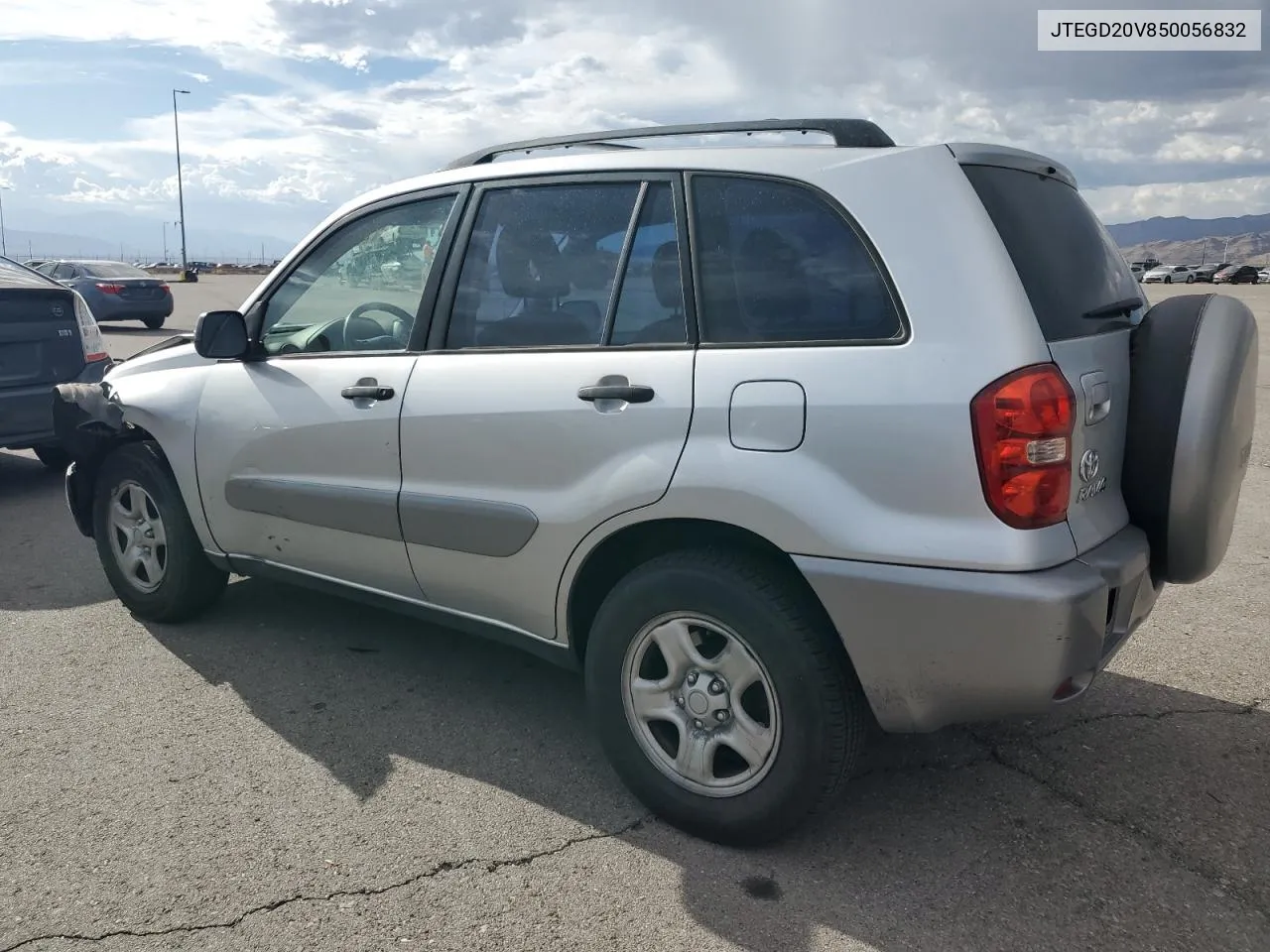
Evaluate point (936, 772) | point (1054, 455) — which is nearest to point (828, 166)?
point (1054, 455)

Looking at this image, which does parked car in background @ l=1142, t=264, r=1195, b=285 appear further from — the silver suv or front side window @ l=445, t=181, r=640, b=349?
front side window @ l=445, t=181, r=640, b=349

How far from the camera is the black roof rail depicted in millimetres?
2727

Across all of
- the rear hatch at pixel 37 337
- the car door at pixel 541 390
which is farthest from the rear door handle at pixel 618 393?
the rear hatch at pixel 37 337

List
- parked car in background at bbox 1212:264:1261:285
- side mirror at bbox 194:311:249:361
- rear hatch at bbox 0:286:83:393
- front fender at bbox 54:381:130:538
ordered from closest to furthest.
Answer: side mirror at bbox 194:311:249:361 → front fender at bbox 54:381:130:538 → rear hatch at bbox 0:286:83:393 → parked car in background at bbox 1212:264:1261:285

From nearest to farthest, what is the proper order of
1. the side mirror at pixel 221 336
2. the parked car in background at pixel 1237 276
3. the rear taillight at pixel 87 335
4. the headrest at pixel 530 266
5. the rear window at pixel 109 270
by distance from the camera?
the headrest at pixel 530 266, the side mirror at pixel 221 336, the rear taillight at pixel 87 335, the rear window at pixel 109 270, the parked car in background at pixel 1237 276

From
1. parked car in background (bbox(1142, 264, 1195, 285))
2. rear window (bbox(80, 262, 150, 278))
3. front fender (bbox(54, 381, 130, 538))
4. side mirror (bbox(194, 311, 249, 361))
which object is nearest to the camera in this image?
side mirror (bbox(194, 311, 249, 361))

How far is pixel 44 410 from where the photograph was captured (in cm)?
645

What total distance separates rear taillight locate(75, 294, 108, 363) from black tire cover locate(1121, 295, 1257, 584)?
6.41 metres

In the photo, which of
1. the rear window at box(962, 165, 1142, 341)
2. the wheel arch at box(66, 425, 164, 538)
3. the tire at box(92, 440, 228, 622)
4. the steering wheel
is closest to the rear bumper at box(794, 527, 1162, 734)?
the rear window at box(962, 165, 1142, 341)

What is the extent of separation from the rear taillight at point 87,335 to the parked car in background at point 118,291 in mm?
13461

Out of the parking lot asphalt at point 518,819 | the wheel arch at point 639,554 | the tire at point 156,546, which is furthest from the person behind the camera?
the tire at point 156,546

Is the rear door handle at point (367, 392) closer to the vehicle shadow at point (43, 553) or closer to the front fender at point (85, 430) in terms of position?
the front fender at point (85, 430)

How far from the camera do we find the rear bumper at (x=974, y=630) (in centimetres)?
229

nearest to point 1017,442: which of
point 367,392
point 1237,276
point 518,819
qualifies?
point 518,819
